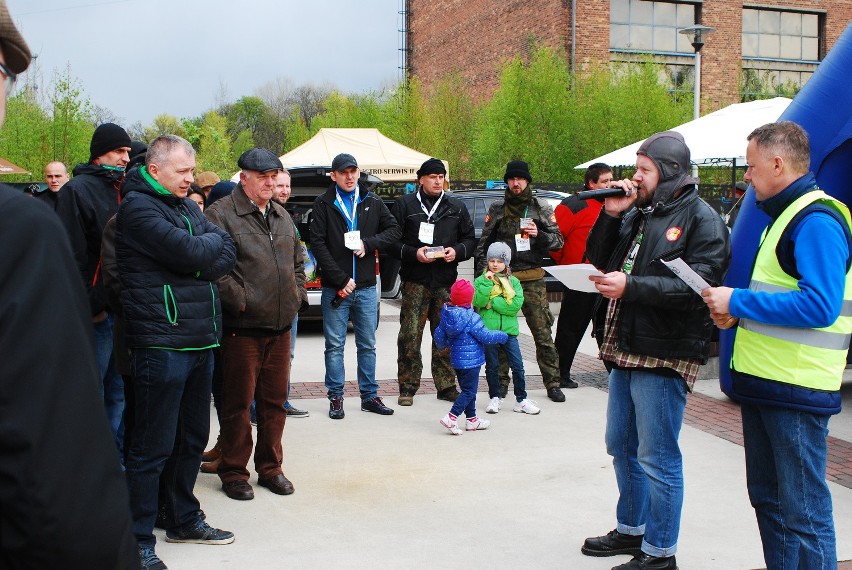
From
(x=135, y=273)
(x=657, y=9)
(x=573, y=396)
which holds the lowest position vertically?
(x=573, y=396)

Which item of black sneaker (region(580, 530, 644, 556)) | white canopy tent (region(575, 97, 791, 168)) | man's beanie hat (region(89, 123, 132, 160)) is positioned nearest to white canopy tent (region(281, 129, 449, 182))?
white canopy tent (region(575, 97, 791, 168))

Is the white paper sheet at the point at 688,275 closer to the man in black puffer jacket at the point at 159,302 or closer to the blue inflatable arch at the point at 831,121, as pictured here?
the man in black puffer jacket at the point at 159,302

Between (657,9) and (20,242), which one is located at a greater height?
(657,9)

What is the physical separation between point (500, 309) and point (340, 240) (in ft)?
4.84

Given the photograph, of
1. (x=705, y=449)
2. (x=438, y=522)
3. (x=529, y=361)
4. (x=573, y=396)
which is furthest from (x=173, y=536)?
(x=529, y=361)

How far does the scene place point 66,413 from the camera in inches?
50.0

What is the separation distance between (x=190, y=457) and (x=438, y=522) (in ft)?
4.59

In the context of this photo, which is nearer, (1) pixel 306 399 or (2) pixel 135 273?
(2) pixel 135 273

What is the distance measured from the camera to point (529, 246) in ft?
27.3

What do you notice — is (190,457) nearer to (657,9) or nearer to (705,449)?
(705,449)

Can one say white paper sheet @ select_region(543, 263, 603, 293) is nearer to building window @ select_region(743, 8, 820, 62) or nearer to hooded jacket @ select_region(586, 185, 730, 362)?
hooded jacket @ select_region(586, 185, 730, 362)

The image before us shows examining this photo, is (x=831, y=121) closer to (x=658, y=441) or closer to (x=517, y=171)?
(x=517, y=171)

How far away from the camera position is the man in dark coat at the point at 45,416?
1.24 meters

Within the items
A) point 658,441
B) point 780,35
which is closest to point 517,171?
point 658,441
